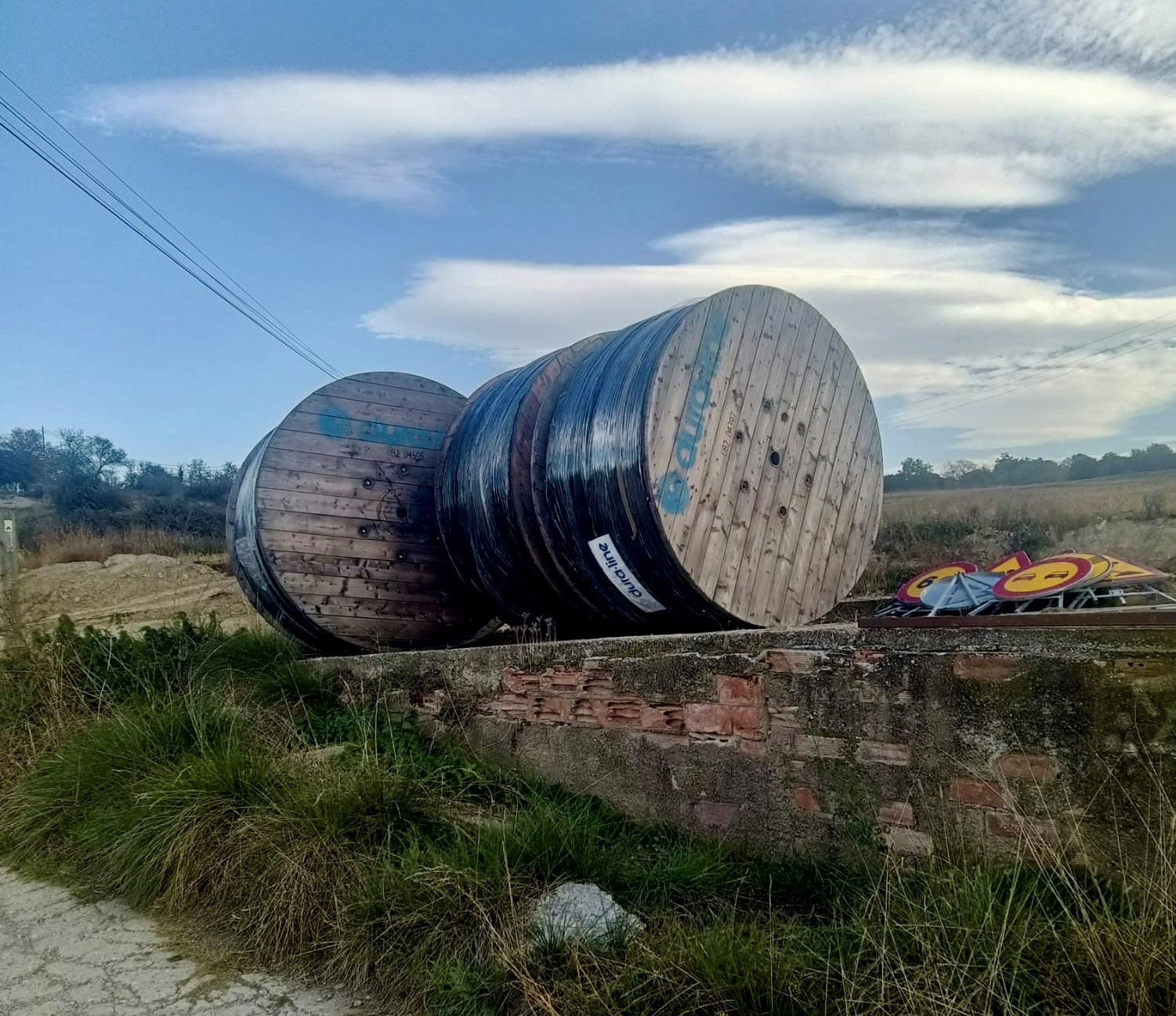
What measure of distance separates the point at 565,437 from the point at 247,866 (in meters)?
2.71

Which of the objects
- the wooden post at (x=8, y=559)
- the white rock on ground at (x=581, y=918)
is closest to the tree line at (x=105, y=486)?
the wooden post at (x=8, y=559)

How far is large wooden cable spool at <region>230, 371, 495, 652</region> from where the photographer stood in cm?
674

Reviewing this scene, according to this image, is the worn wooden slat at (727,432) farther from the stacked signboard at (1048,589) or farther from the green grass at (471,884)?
the green grass at (471,884)

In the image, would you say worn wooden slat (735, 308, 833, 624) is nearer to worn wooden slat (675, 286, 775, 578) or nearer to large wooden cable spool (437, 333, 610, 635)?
worn wooden slat (675, 286, 775, 578)

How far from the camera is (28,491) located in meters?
30.9

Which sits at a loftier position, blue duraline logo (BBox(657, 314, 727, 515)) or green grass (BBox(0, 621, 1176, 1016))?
blue duraline logo (BBox(657, 314, 727, 515))

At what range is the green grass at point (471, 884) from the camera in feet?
8.76

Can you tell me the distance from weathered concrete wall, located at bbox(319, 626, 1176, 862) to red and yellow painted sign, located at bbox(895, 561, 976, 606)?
775 mm

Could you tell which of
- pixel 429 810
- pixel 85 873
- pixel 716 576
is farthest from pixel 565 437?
pixel 85 873

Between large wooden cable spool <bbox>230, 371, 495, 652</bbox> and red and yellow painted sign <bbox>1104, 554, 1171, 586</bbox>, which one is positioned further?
large wooden cable spool <bbox>230, 371, 495, 652</bbox>

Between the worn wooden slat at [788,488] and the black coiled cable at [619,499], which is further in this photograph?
the worn wooden slat at [788,488]

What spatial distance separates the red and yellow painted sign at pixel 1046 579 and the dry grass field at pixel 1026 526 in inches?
207

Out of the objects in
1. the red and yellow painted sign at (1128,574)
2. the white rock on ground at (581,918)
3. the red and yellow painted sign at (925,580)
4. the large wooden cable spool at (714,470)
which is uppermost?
the large wooden cable spool at (714,470)

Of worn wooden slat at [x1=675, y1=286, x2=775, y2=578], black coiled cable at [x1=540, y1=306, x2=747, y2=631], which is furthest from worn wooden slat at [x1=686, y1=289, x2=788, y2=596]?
black coiled cable at [x1=540, y1=306, x2=747, y2=631]
